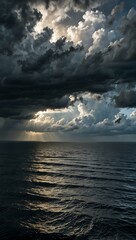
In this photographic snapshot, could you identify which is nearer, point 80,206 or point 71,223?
point 71,223

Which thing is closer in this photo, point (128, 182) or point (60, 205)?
point (60, 205)

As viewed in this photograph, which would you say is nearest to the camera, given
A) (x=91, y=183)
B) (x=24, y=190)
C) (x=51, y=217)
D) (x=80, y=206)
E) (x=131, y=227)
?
(x=131, y=227)

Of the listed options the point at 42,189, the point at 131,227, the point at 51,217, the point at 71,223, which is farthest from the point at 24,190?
the point at 131,227

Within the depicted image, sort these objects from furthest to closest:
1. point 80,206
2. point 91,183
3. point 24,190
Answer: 1. point 91,183
2. point 24,190
3. point 80,206

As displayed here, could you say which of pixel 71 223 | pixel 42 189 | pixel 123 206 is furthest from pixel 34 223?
pixel 42 189

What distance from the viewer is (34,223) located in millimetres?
32688

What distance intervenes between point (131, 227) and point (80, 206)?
10426 mm

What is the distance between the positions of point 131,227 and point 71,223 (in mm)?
7961

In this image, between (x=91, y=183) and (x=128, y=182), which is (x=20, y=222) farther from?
(x=128, y=182)

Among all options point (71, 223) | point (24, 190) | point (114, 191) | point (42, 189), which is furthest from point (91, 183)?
point (71, 223)

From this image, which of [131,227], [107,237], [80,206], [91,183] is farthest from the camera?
[91,183]

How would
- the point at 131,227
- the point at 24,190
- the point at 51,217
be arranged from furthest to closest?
1. the point at 24,190
2. the point at 51,217
3. the point at 131,227

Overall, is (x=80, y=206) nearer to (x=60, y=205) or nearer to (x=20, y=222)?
(x=60, y=205)

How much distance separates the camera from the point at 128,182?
64.2 metres
